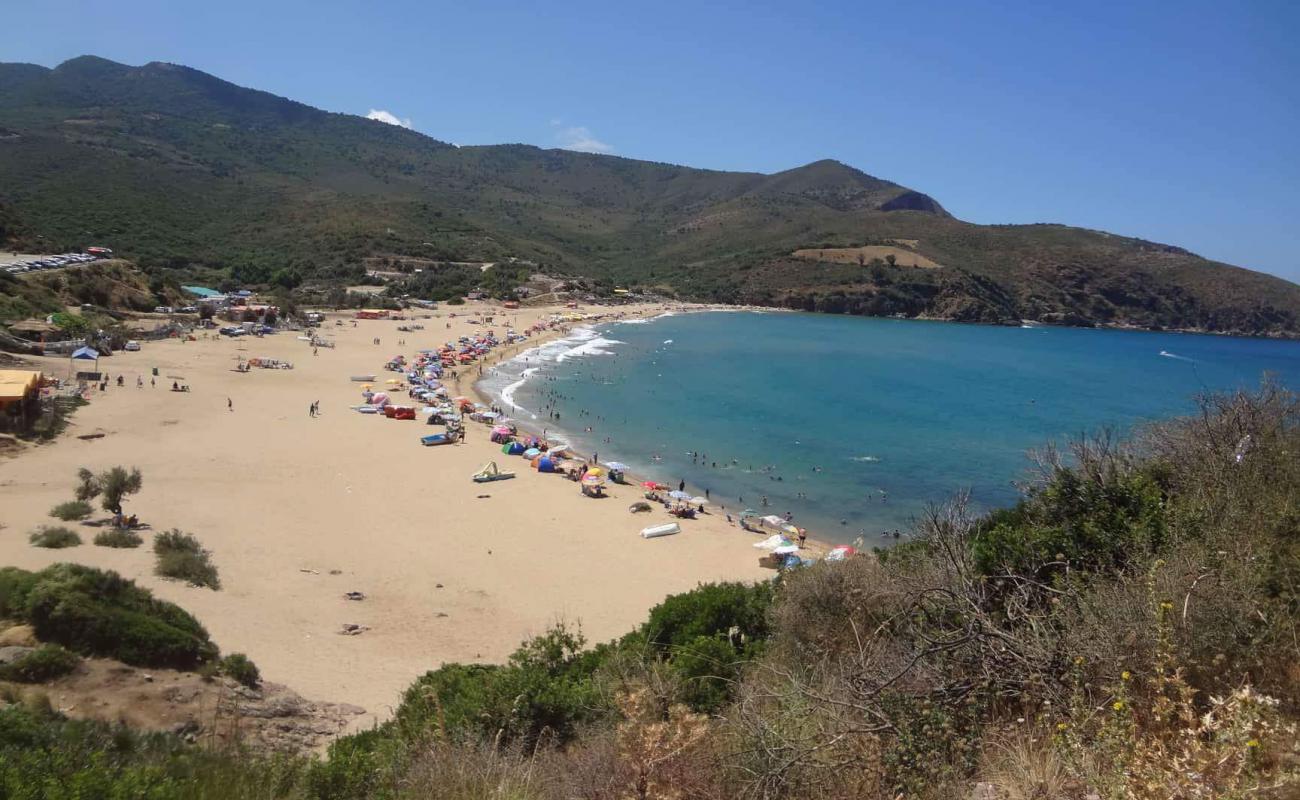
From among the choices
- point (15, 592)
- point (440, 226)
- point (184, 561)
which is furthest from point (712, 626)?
point (440, 226)

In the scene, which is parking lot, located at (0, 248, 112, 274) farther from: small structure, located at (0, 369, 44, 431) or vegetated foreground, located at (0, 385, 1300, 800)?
vegetated foreground, located at (0, 385, 1300, 800)

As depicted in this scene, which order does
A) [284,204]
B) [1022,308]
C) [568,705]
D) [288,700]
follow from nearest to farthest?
[568,705]
[288,700]
[284,204]
[1022,308]

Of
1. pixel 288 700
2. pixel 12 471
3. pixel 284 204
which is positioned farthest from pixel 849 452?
pixel 284 204

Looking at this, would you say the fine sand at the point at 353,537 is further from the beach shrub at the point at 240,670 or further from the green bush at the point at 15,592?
the green bush at the point at 15,592

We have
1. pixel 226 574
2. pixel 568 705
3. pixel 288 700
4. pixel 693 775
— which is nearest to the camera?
pixel 693 775

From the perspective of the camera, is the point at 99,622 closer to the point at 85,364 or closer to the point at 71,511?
the point at 71,511

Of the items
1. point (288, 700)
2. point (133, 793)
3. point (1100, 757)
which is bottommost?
point (288, 700)

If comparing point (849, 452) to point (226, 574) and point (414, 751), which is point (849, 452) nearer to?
point (226, 574)
